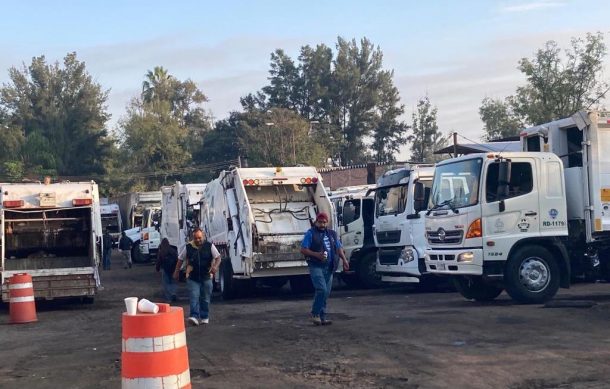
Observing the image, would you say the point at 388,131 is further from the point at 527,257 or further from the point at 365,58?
the point at 527,257

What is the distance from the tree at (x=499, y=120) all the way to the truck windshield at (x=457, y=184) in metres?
38.3

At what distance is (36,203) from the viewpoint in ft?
60.0

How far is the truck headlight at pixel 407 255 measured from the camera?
58.2ft

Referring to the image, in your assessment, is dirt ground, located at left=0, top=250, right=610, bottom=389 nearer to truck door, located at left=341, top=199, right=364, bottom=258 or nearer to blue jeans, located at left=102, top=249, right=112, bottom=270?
truck door, located at left=341, top=199, right=364, bottom=258

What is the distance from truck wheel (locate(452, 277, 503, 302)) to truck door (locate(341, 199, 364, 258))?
4.45m

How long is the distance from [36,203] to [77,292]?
225 cm

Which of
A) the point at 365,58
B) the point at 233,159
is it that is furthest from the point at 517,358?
the point at 365,58

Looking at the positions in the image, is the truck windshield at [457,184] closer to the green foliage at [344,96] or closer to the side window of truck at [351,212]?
the side window of truck at [351,212]

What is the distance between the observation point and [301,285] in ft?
63.4

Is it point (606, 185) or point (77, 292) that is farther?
point (77, 292)

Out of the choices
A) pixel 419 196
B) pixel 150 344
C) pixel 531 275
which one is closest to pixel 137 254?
pixel 419 196

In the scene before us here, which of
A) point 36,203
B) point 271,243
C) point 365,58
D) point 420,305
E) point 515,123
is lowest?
point 420,305

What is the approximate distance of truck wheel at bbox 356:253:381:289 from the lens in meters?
20.0

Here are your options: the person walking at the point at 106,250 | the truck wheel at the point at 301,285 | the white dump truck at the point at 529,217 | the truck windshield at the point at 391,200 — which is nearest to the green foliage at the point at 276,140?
the person walking at the point at 106,250
